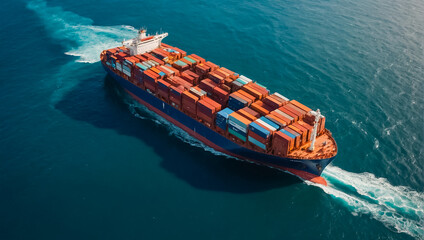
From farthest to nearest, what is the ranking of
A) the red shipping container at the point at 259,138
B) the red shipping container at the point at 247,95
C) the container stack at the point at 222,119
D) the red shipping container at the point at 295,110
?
1. the red shipping container at the point at 247,95
2. the red shipping container at the point at 295,110
3. the container stack at the point at 222,119
4. the red shipping container at the point at 259,138

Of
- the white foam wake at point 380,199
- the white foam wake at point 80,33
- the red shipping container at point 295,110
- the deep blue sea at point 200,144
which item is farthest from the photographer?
the white foam wake at point 80,33

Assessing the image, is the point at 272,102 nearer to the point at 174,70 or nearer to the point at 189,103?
the point at 189,103

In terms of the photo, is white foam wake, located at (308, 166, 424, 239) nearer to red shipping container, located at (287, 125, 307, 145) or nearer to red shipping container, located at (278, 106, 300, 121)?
red shipping container, located at (287, 125, 307, 145)

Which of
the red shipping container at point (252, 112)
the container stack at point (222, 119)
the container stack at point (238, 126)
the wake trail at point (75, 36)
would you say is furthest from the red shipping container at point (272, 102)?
the wake trail at point (75, 36)

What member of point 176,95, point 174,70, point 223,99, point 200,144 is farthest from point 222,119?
point 174,70

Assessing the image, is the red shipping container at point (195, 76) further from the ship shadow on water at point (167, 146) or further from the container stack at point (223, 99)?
the ship shadow on water at point (167, 146)

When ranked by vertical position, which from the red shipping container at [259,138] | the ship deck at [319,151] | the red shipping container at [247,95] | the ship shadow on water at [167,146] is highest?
the red shipping container at [247,95]
